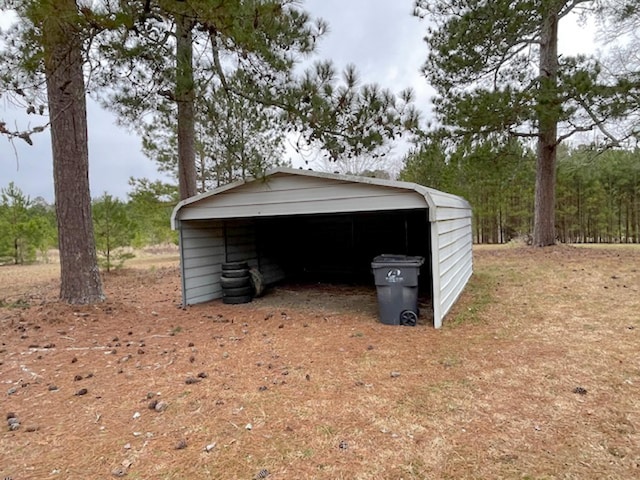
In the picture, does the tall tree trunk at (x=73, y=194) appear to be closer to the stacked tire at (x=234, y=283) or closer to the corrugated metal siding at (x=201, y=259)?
the corrugated metal siding at (x=201, y=259)

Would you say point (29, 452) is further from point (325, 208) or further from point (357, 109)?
point (357, 109)

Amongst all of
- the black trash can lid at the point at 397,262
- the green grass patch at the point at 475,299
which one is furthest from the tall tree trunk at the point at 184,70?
the green grass patch at the point at 475,299

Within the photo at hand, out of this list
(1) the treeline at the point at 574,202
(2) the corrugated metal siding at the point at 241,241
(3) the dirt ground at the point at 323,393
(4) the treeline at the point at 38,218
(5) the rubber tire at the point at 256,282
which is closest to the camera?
(3) the dirt ground at the point at 323,393

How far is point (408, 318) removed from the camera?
4703 millimetres

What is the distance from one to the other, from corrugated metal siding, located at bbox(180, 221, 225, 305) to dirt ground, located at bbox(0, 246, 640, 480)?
0.93 m

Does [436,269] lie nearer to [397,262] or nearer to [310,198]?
[397,262]

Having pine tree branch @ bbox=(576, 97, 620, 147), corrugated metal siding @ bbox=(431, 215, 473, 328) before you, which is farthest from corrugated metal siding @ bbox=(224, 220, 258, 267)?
pine tree branch @ bbox=(576, 97, 620, 147)

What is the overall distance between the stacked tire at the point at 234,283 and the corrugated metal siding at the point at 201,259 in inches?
15.2

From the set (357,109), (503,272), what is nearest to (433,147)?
(503,272)

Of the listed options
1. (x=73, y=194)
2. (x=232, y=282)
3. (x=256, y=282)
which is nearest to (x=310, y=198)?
(x=232, y=282)

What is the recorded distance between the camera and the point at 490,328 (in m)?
4.45

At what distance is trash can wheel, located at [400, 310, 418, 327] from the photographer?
4.67 m

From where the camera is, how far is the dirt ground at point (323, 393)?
2037 mm

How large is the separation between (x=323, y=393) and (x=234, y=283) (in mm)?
3833
